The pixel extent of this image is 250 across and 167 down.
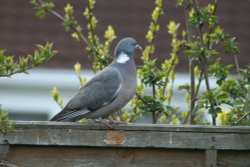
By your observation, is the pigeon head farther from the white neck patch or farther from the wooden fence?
the wooden fence

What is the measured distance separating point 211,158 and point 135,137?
1.47 feet

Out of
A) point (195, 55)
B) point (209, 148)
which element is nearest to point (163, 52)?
point (195, 55)

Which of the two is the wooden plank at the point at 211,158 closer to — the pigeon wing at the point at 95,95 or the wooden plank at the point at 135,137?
the wooden plank at the point at 135,137

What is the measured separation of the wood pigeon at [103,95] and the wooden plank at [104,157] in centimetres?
165

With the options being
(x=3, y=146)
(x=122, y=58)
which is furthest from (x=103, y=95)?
(x=3, y=146)

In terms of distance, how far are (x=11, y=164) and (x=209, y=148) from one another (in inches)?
44.2

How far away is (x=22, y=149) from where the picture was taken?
14.2 feet

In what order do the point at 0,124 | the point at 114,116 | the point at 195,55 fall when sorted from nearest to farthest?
the point at 0,124
the point at 195,55
the point at 114,116

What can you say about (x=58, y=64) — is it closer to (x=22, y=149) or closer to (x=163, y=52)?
(x=163, y=52)

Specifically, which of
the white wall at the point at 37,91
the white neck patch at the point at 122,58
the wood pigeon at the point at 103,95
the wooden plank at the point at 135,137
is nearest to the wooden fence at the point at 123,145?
the wooden plank at the point at 135,137

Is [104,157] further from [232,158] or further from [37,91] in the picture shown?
[37,91]

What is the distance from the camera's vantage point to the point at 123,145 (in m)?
4.32

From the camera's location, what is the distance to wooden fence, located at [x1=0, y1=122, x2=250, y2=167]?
4316 mm

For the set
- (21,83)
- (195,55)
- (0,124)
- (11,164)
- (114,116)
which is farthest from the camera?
(21,83)
